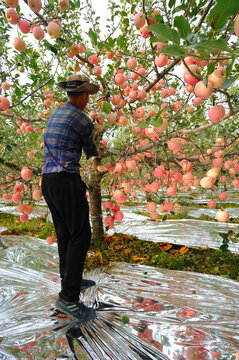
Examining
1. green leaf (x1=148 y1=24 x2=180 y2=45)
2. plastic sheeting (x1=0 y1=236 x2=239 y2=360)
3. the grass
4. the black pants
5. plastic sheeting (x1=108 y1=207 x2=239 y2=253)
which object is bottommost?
plastic sheeting (x1=0 y1=236 x2=239 y2=360)

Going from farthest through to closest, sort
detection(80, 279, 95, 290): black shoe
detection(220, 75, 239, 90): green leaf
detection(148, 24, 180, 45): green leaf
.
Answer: detection(80, 279, 95, 290): black shoe, detection(220, 75, 239, 90): green leaf, detection(148, 24, 180, 45): green leaf

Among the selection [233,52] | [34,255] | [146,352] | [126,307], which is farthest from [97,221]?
[233,52]

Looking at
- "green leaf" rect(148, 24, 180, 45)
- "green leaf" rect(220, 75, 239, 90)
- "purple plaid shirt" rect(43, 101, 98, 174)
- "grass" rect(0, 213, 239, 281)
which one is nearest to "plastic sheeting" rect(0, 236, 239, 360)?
"grass" rect(0, 213, 239, 281)

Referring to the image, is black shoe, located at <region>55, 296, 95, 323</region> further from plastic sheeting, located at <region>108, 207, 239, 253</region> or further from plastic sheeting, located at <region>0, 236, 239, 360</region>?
plastic sheeting, located at <region>108, 207, 239, 253</region>

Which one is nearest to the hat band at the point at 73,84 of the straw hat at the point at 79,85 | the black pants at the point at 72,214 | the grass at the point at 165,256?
the straw hat at the point at 79,85

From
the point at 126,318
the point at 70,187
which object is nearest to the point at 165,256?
the point at 126,318

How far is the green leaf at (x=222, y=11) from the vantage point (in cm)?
50

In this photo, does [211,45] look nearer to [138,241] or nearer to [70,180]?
[70,180]

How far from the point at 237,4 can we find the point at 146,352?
5.28 feet

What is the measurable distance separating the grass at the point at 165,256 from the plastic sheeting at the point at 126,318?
310 millimetres

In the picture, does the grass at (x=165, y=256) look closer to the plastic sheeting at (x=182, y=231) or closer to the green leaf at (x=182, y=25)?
the plastic sheeting at (x=182, y=231)

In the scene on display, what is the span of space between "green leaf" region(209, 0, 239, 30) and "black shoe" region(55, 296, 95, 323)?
5.79ft

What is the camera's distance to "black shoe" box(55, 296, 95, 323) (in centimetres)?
149

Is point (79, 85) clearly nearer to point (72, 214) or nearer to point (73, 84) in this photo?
point (73, 84)
